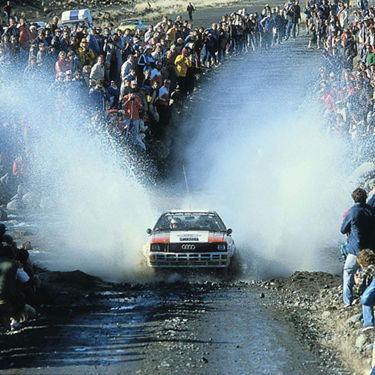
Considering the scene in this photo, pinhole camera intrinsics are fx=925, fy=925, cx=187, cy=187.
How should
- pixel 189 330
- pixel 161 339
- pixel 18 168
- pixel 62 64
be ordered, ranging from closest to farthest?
1. pixel 161 339
2. pixel 189 330
3. pixel 62 64
4. pixel 18 168

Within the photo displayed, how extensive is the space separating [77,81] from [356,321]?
1401 cm

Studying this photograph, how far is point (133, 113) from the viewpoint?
86.4ft

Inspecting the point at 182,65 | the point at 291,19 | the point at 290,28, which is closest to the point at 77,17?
the point at 290,28

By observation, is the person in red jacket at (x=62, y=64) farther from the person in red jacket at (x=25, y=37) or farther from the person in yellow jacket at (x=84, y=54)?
the person in red jacket at (x=25, y=37)

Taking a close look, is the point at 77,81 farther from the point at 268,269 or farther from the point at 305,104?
the point at 305,104

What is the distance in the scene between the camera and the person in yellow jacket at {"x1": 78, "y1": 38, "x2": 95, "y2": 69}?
26.7 metres

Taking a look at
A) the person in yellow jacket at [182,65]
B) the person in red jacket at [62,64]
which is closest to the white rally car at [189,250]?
the person in red jacket at [62,64]

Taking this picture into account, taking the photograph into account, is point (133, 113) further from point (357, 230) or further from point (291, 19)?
point (291, 19)

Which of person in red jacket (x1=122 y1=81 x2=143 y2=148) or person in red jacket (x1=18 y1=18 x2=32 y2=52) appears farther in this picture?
person in red jacket (x1=18 y1=18 x2=32 y2=52)

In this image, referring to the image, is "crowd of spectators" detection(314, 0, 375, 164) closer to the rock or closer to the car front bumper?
the car front bumper

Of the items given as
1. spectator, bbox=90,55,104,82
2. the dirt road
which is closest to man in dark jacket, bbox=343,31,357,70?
spectator, bbox=90,55,104,82

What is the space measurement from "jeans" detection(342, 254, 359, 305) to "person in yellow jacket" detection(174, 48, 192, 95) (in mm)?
18139

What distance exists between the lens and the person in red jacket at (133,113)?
26016 mm

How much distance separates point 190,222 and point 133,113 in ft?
25.5
